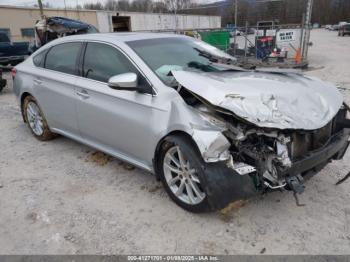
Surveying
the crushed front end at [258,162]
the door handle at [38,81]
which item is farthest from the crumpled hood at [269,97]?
the door handle at [38,81]

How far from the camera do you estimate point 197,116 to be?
287cm

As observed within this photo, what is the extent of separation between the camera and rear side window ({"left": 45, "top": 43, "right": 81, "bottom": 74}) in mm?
4170

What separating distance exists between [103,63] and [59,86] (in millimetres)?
908

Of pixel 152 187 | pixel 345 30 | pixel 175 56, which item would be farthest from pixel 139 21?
pixel 152 187

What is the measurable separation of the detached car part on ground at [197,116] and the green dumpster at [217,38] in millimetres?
10699

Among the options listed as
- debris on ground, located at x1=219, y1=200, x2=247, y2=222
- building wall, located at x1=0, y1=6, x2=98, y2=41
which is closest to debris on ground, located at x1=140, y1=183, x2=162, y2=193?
debris on ground, located at x1=219, y1=200, x2=247, y2=222

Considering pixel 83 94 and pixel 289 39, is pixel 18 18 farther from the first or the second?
pixel 83 94

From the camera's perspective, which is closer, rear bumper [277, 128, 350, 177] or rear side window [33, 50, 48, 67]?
rear bumper [277, 128, 350, 177]

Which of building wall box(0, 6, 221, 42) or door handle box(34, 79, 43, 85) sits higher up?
building wall box(0, 6, 221, 42)

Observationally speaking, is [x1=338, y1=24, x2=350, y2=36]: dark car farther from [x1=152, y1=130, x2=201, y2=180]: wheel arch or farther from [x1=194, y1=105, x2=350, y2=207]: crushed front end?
[x1=152, y1=130, x2=201, y2=180]: wheel arch

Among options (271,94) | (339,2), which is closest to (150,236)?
(271,94)

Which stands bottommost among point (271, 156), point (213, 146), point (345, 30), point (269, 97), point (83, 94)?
point (345, 30)

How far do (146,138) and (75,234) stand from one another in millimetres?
1096

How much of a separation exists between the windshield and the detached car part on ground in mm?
14
